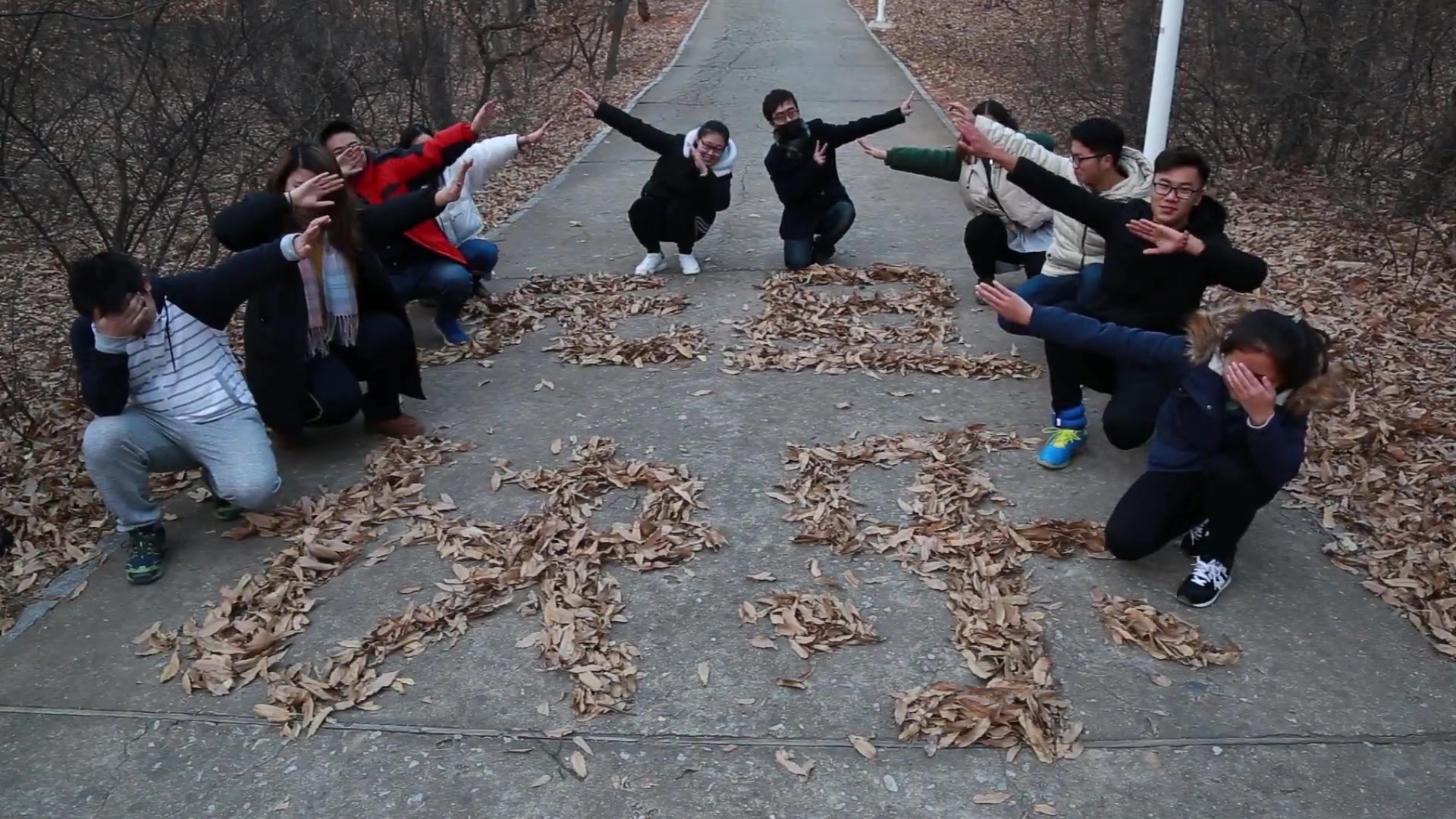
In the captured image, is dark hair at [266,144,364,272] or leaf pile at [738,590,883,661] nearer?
leaf pile at [738,590,883,661]

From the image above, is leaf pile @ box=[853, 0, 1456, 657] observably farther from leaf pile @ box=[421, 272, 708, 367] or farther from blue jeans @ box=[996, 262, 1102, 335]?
leaf pile @ box=[421, 272, 708, 367]

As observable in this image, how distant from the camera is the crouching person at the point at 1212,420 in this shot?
3.48m

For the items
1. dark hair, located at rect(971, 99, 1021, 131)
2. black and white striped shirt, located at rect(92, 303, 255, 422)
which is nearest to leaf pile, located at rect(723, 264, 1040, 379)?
dark hair, located at rect(971, 99, 1021, 131)

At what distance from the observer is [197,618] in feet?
12.3

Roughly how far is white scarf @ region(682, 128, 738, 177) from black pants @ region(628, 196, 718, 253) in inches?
12.1

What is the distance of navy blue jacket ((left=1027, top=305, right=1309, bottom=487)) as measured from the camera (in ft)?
11.6

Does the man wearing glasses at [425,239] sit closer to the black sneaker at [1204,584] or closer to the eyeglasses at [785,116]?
the eyeglasses at [785,116]

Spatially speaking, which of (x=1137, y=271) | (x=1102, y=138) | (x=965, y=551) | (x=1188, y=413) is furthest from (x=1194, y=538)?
(x=1102, y=138)

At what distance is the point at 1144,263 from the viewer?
459 centimetres

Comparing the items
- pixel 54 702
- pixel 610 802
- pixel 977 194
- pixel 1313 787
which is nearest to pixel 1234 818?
pixel 1313 787

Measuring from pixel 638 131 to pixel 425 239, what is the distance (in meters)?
1.58

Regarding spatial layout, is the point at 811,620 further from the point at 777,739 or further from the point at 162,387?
the point at 162,387

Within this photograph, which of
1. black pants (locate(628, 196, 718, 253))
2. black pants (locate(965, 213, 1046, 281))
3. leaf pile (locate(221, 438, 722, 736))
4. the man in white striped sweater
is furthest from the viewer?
black pants (locate(628, 196, 718, 253))

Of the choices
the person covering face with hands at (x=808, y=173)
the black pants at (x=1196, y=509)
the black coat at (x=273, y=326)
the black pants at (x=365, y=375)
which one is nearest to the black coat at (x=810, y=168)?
the person covering face with hands at (x=808, y=173)
